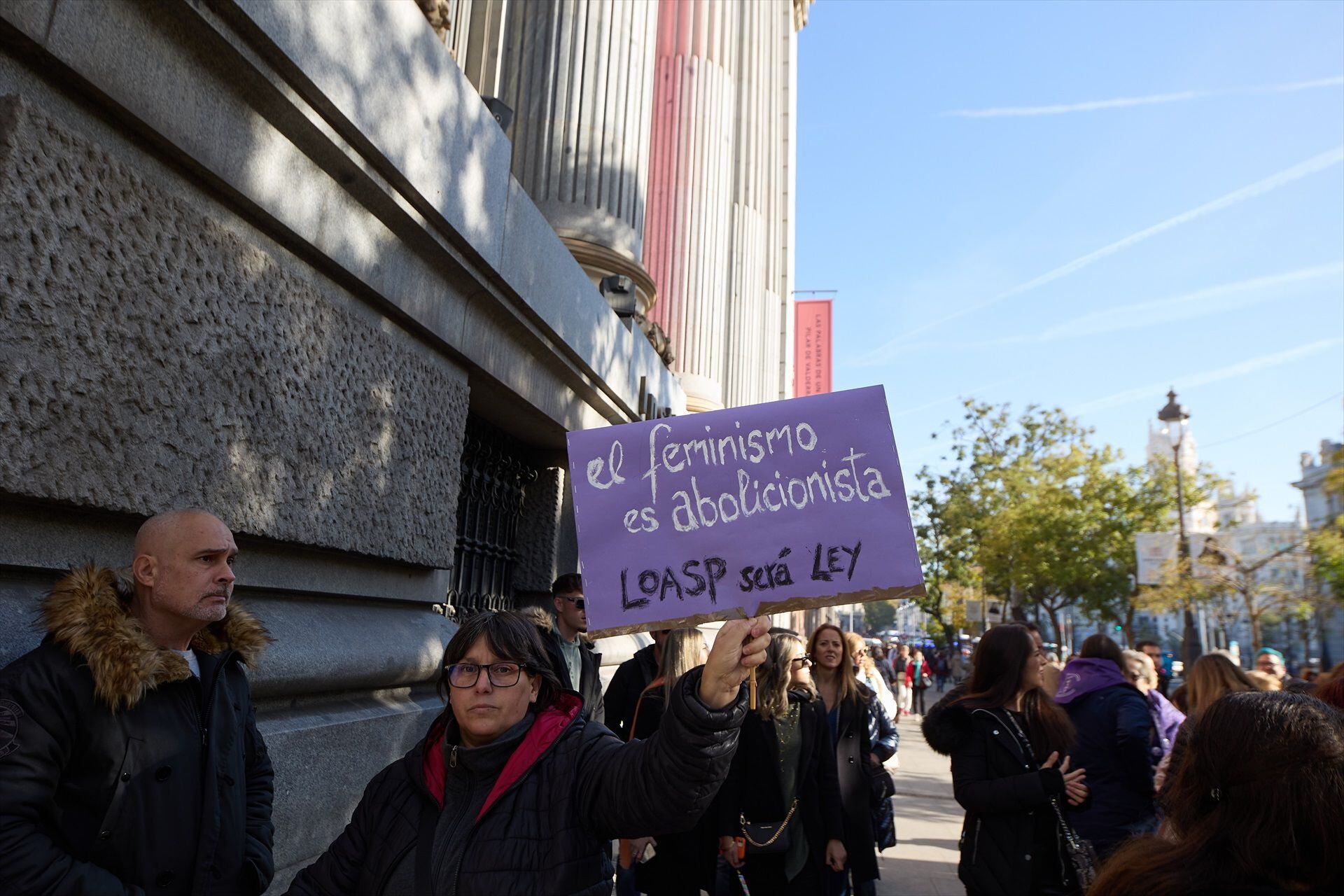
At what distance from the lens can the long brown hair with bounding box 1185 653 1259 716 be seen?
520 cm

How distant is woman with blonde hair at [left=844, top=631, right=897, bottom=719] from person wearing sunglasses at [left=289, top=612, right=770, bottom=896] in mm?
3690

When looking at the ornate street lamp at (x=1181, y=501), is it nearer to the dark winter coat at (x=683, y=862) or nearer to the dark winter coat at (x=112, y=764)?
the dark winter coat at (x=683, y=862)

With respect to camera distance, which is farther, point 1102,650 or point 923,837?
point 923,837

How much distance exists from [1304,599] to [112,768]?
3085cm

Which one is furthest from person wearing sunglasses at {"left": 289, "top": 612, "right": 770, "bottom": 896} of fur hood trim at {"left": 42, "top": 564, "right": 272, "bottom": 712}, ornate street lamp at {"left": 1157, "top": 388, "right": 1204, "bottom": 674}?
ornate street lamp at {"left": 1157, "top": 388, "right": 1204, "bottom": 674}

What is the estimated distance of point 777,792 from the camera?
4586 mm

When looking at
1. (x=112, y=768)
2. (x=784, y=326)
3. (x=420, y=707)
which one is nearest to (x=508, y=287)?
(x=420, y=707)

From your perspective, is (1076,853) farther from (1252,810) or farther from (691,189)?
(691,189)

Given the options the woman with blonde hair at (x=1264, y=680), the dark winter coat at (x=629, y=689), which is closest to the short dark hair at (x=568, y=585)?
the dark winter coat at (x=629, y=689)

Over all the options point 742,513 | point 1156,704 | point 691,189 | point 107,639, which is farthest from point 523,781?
point 691,189

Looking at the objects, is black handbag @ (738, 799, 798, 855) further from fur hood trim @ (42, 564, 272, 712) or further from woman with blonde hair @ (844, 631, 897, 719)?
fur hood trim @ (42, 564, 272, 712)

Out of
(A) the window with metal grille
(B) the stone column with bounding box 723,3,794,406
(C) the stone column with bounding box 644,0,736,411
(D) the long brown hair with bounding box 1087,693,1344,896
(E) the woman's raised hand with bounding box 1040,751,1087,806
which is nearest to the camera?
(D) the long brown hair with bounding box 1087,693,1344,896

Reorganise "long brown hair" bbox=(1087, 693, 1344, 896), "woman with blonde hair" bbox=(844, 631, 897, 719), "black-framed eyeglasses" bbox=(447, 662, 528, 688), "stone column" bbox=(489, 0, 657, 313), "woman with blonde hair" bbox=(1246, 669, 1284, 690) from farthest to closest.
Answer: "stone column" bbox=(489, 0, 657, 313) < "woman with blonde hair" bbox=(844, 631, 897, 719) < "woman with blonde hair" bbox=(1246, 669, 1284, 690) < "black-framed eyeglasses" bbox=(447, 662, 528, 688) < "long brown hair" bbox=(1087, 693, 1344, 896)

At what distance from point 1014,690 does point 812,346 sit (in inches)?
1230
